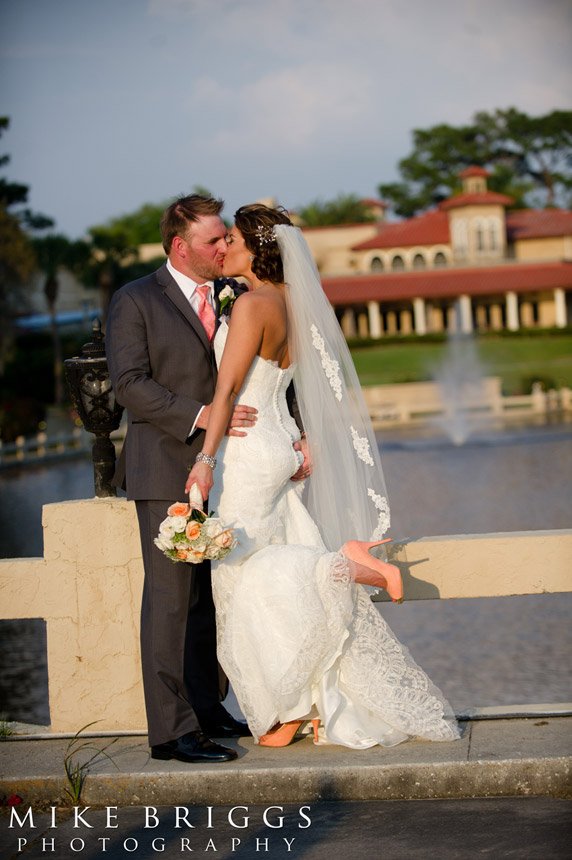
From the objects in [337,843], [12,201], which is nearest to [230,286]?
[337,843]

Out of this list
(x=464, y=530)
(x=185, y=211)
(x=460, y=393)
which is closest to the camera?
(x=185, y=211)

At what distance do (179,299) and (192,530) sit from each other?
95 centimetres

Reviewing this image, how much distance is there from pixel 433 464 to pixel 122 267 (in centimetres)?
3470

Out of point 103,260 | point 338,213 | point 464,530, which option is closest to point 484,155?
point 338,213

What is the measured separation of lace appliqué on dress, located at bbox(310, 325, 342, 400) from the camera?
15.9 feet

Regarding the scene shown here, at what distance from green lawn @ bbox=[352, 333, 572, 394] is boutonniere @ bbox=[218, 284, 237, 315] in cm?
4796

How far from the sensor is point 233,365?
15.3 ft

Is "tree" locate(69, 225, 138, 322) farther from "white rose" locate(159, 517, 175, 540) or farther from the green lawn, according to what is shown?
"white rose" locate(159, 517, 175, 540)

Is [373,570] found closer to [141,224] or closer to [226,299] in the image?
[226,299]

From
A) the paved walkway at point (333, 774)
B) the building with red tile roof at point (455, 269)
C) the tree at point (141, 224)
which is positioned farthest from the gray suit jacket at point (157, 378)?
the tree at point (141, 224)

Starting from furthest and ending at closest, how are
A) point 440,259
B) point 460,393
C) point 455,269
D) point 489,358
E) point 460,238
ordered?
point 440,259 → point 460,238 → point 455,269 → point 489,358 → point 460,393

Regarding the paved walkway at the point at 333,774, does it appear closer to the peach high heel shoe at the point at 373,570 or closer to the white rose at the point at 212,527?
the peach high heel shoe at the point at 373,570

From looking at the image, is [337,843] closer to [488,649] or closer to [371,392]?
[488,649]

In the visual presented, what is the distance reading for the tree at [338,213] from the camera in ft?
316
